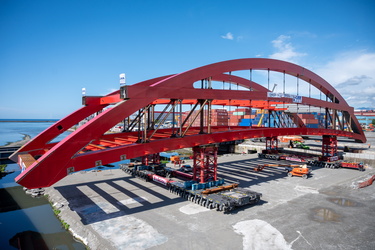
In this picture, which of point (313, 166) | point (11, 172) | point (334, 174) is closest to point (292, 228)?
point (334, 174)

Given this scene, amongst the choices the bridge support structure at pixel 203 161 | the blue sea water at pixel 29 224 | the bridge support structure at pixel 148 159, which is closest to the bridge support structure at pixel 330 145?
the bridge support structure at pixel 203 161

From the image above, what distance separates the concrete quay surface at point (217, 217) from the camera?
42.6 feet

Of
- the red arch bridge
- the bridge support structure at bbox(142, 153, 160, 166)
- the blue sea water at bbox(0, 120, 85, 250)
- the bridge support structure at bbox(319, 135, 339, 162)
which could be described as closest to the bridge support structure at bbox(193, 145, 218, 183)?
the red arch bridge

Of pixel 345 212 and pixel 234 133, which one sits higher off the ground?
pixel 234 133

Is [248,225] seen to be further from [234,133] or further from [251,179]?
[251,179]

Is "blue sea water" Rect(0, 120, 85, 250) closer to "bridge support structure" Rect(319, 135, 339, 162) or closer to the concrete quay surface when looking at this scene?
the concrete quay surface

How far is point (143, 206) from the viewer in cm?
1820

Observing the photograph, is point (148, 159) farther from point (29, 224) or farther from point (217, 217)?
point (217, 217)

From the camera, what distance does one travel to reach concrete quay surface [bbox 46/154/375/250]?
→ 42.6ft

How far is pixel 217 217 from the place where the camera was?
16141mm

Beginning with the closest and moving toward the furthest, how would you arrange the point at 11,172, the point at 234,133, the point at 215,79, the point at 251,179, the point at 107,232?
the point at 107,232
the point at 234,133
the point at 251,179
the point at 215,79
the point at 11,172

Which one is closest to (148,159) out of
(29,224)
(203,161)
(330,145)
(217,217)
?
(203,161)

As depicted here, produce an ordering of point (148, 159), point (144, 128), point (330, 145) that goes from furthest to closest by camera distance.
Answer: point (330, 145) → point (148, 159) → point (144, 128)

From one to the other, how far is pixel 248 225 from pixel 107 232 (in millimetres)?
8521
